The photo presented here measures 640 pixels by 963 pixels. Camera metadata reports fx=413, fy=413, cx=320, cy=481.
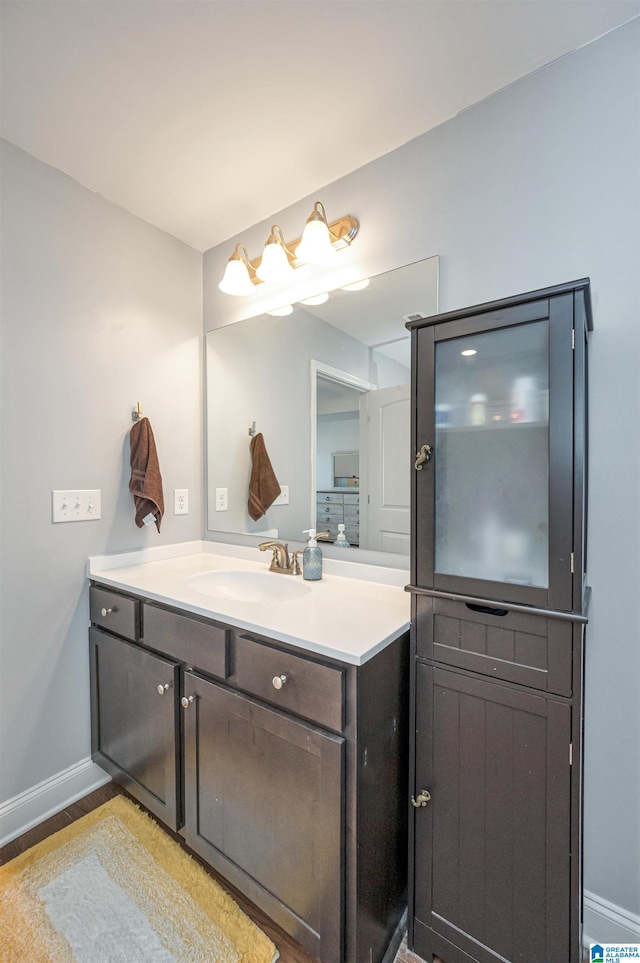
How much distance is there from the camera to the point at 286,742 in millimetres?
1027

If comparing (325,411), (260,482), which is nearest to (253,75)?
(325,411)

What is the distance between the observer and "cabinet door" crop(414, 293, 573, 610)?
0.89 meters

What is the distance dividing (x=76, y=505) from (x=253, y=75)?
154 cm

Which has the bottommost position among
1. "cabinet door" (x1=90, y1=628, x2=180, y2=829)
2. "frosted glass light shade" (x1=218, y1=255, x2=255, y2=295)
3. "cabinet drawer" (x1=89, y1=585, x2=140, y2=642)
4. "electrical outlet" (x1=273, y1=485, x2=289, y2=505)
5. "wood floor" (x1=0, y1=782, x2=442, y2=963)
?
"wood floor" (x1=0, y1=782, x2=442, y2=963)

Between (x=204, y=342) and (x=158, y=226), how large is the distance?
531mm

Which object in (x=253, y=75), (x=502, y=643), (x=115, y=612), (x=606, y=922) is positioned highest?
(x=253, y=75)

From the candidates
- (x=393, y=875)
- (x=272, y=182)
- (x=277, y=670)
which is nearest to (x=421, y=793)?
(x=393, y=875)

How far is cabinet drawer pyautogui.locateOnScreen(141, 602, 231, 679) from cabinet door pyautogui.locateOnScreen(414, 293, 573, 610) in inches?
23.7

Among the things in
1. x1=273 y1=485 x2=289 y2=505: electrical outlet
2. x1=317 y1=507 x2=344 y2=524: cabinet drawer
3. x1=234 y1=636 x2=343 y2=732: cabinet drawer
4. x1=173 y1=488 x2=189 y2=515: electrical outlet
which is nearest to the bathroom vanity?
x1=234 y1=636 x2=343 y2=732: cabinet drawer

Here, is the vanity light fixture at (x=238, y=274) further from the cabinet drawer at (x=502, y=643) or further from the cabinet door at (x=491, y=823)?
the cabinet door at (x=491, y=823)

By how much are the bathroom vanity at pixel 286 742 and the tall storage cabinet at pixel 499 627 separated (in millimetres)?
117

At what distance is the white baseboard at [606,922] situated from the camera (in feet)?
3.34

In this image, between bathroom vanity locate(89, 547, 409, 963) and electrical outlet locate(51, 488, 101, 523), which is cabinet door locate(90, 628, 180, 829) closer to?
bathroom vanity locate(89, 547, 409, 963)

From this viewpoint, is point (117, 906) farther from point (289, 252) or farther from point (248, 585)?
point (289, 252)
